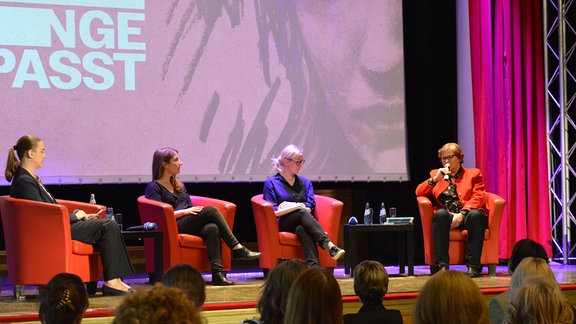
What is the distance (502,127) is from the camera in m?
7.21

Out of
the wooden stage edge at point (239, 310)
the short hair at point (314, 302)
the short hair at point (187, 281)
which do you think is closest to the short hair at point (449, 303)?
the short hair at point (314, 302)

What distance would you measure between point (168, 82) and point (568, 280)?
3.26 metres

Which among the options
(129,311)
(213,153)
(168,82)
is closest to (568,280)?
(213,153)

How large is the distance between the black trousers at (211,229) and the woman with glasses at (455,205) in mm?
1491

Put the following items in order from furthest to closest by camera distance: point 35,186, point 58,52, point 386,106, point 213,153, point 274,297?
point 386,106 → point 213,153 → point 58,52 → point 35,186 → point 274,297

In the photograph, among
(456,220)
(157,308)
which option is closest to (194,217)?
(456,220)

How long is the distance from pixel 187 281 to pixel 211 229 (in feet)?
10.0

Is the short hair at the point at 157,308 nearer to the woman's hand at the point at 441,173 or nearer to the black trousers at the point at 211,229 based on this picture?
the black trousers at the point at 211,229

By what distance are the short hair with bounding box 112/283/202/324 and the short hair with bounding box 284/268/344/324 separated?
659 mm

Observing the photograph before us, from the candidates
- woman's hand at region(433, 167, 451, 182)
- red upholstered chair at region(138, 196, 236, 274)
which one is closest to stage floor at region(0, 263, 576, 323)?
red upholstered chair at region(138, 196, 236, 274)

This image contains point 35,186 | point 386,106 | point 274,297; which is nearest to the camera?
Result: point 274,297

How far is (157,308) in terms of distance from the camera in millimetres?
1401

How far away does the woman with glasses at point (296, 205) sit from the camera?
5.80m

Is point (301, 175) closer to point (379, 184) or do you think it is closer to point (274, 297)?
point (379, 184)
